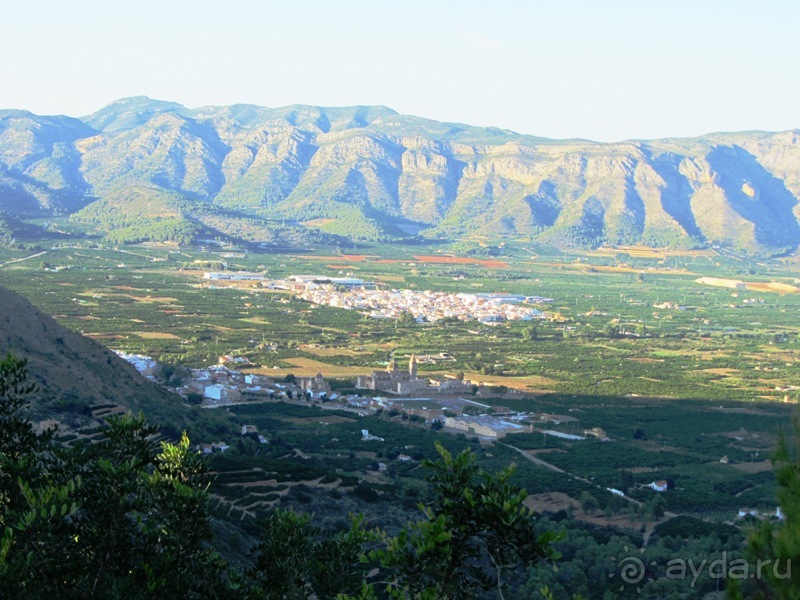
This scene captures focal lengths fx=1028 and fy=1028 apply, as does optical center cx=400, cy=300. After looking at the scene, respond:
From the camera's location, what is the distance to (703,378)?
194 ft

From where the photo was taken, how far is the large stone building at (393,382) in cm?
4953

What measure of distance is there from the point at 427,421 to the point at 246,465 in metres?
17.0

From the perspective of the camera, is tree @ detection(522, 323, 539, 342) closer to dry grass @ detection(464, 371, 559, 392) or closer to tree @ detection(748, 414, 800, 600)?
dry grass @ detection(464, 371, 559, 392)

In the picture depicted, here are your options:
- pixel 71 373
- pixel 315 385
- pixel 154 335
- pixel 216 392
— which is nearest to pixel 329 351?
pixel 154 335

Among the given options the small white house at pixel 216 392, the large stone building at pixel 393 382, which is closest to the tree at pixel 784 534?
the small white house at pixel 216 392

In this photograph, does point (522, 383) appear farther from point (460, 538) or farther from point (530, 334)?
point (460, 538)

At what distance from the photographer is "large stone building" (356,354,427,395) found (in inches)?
1950

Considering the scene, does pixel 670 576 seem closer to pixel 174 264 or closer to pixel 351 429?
pixel 351 429

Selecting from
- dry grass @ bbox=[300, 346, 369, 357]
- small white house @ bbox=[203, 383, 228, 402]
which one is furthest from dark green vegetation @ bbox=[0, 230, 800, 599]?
small white house @ bbox=[203, 383, 228, 402]

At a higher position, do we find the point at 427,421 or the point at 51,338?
the point at 51,338

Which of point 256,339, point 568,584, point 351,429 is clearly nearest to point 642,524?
point 568,584

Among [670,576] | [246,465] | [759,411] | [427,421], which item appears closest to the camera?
[670,576]

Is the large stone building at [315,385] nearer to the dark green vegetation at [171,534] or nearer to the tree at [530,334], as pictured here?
the tree at [530,334]

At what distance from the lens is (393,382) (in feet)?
164
